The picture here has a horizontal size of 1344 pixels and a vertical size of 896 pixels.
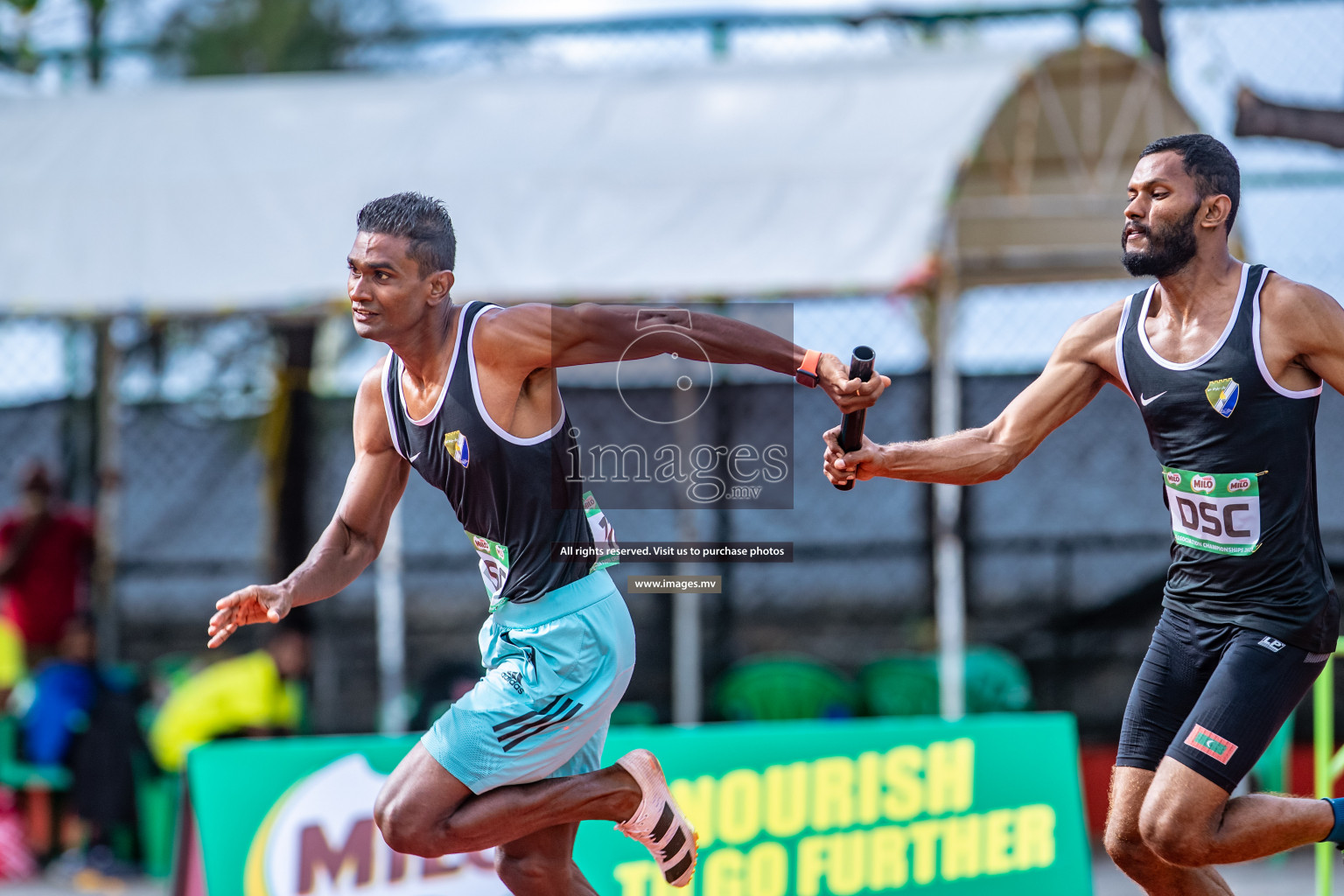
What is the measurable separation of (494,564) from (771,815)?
215 centimetres

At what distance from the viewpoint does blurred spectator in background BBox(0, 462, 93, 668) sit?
8117mm

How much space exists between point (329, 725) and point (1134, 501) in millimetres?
5125

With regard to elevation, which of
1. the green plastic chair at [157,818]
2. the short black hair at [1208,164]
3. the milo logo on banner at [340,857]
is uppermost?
the short black hair at [1208,164]

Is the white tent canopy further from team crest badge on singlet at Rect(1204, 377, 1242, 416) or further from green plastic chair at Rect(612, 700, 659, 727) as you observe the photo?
team crest badge on singlet at Rect(1204, 377, 1242, 416)

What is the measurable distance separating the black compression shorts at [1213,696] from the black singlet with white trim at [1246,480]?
61 millimetres

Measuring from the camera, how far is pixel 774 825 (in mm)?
5418

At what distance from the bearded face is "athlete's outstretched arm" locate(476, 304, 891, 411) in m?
0.80

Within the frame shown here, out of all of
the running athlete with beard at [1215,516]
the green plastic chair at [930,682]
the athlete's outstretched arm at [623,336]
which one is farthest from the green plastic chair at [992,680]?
the athlete's outstretched arm at [623,336]

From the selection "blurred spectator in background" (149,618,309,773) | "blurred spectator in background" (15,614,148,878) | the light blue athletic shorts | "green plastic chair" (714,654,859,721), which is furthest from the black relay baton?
"blurred spectator in background" (15,614,148,878)

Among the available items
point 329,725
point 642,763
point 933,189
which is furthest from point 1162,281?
point 329,725

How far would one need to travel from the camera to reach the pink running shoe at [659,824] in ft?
12.9

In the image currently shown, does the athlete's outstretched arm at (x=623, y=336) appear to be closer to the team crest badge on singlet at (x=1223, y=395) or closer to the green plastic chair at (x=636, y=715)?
the team crest badge on singlet at (x=1223, y=395)

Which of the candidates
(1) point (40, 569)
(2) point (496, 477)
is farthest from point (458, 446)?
(1) point (40, 569)

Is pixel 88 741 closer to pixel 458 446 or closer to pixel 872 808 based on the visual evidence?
pixel 872 808
